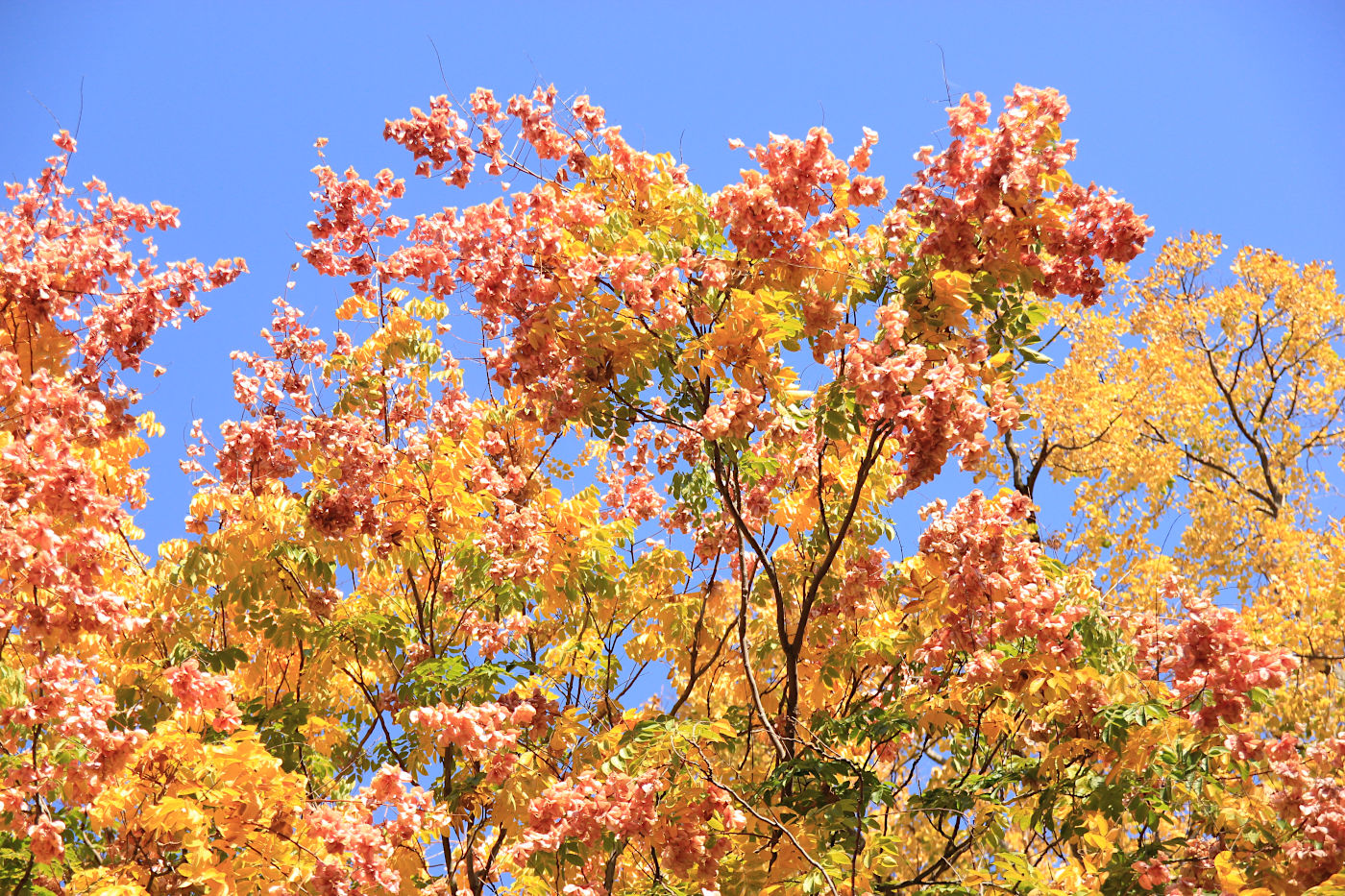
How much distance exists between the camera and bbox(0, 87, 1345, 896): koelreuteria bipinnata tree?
5.52m

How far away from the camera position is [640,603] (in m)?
9.39

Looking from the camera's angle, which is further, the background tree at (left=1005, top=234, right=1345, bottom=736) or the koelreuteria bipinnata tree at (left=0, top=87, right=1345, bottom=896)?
the background tree at (left=1005, top=234, right=1345, bottom=736)

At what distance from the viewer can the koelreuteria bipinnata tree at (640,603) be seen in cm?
552

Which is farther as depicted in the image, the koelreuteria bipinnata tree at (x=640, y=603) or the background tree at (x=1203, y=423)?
the background tree at (x=1203, y=423)

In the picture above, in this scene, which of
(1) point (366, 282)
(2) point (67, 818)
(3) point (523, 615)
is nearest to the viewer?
(2) point (67, 818)

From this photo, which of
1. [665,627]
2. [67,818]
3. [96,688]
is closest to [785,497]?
[665,627]

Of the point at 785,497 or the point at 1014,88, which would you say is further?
the point at 785,497

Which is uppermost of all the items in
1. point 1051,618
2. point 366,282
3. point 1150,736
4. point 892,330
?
point 366,282

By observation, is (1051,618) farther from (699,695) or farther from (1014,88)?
(699,695)

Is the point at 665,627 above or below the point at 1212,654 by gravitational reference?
above

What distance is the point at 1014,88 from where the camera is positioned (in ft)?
19.0

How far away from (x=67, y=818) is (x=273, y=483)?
2974mm

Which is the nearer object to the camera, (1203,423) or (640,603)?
(640,603)

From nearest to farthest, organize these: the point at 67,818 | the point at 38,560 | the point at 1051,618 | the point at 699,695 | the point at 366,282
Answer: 1. the point at 38,560
2. the point at 1051,618
3. the point at 67,818
4. the point at 366,282
5. the point at 699,695
